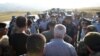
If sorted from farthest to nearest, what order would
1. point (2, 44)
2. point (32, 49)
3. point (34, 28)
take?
point (34, 28), point (2, 44), point (32, 49)

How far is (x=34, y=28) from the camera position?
15961 millimetres

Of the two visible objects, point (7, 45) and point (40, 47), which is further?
point (7, 45)

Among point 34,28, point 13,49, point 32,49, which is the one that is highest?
point 32,49

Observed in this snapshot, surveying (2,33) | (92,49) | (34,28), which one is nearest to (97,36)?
(92,49)

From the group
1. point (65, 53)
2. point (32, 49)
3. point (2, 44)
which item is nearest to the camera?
point (32, 49)

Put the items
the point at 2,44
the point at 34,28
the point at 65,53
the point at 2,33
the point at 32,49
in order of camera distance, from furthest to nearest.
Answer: the point at 34,28, the point at 2,33, the point at 2,44, the point at 65,53, the point at 32,49

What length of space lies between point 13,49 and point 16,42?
18cm

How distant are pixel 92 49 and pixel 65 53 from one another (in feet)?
3.65

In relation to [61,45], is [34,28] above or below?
below

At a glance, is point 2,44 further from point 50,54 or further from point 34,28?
point 34,28

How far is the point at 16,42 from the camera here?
25.1ft

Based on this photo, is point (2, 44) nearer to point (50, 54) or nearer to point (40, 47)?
point (50, 54)

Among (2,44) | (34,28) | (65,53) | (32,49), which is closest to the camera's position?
(32,49)

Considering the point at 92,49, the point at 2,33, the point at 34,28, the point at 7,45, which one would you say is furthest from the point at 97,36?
the point at 34,28
